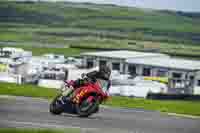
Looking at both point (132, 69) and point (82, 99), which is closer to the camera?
point (82, 99)

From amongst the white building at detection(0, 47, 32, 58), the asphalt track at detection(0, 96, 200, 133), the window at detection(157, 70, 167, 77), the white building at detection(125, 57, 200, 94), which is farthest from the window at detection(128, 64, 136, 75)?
the asphalt track at detection(0, 96, 200, 133)

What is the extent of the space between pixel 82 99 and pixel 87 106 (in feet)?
0.77

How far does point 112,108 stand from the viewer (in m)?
16.5

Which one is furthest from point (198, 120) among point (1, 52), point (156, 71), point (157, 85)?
point (1, 52)

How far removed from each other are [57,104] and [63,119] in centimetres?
57

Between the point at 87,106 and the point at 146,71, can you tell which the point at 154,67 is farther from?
the point at 87,106

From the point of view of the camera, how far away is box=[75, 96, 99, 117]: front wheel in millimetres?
14016

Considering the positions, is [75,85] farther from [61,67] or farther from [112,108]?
[61,67]

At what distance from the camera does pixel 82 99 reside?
13984 mm

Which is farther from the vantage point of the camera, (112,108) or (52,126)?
(112,108)

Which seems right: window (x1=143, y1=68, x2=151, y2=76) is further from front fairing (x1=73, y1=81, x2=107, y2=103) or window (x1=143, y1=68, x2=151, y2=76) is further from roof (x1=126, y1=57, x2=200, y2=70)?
front fairing (x1=73, y1=81, x2=107, y2=103)

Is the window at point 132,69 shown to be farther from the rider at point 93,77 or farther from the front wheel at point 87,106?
the rider at point 93,77

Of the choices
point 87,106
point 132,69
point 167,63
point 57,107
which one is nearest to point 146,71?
point 132,69

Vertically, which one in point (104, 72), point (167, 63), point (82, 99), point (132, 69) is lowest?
point (132, 69)
